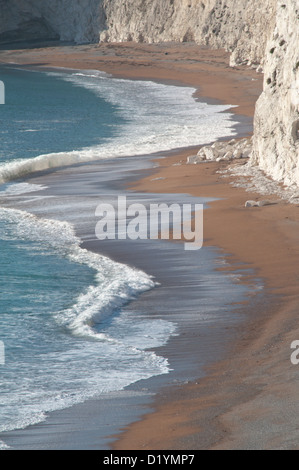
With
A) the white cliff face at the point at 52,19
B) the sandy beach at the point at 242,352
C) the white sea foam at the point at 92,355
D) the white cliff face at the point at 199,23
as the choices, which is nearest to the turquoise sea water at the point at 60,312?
the white sea foam at the point at 92,355

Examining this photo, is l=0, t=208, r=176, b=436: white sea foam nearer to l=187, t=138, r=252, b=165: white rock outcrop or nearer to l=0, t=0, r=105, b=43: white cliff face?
l=187, t=138, r=252, b=165: white rock outcrop

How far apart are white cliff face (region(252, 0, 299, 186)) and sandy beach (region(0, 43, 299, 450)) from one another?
1.39m

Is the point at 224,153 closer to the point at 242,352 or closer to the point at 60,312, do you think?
the point at 60,312

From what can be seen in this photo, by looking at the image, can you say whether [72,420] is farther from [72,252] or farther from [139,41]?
[139,41]

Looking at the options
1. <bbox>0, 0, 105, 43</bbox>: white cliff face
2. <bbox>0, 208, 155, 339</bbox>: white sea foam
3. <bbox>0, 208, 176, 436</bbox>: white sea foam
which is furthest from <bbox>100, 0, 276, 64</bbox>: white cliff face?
<bbox>0, 208, 176, 436</bbox>: white sea foam

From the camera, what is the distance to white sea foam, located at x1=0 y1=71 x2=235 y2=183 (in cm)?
3072

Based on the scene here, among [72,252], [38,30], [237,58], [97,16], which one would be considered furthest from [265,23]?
[72,252]

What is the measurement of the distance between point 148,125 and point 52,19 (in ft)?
238

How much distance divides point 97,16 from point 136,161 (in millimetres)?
78106

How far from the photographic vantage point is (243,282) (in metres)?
13.5

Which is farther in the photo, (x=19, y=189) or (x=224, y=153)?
(x=224, y=153)

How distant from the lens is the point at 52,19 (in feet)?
354

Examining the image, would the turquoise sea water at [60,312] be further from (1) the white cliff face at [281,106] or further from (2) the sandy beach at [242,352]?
(1) the white cliff face at [281,106]

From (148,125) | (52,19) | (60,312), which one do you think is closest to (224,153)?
(148,125)
